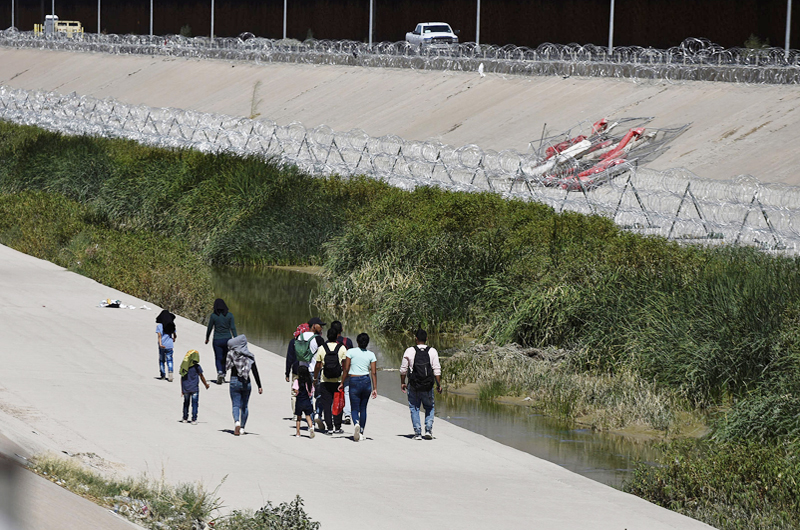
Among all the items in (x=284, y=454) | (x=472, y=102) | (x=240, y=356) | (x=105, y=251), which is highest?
(x=472, y=102)

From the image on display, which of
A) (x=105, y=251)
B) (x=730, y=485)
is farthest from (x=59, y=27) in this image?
(x=730, y=485)

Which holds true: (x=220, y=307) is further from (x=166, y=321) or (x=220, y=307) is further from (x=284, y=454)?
(x=284, y=454)

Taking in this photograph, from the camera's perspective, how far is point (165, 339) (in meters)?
13.1

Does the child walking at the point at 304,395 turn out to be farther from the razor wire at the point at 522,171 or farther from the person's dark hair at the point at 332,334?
the razor wire at the point at 522,171

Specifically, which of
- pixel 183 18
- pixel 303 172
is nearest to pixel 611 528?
pixel 303 172

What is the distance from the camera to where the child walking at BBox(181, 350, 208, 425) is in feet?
36.0

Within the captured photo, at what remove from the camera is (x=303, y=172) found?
28.6 meters

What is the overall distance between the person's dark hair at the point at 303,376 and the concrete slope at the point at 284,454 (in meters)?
0.57

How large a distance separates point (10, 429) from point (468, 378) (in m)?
7.57

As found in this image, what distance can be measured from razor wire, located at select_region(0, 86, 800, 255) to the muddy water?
4.40 metres

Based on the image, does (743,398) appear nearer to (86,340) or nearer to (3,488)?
(86,340)

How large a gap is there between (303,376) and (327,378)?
248 mm

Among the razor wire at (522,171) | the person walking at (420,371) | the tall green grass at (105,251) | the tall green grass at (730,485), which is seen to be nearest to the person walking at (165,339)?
the person walking at (420,371)

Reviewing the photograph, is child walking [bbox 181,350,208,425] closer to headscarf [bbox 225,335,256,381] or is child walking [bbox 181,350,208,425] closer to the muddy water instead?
headscarf [bbox 225,335,256,381]
